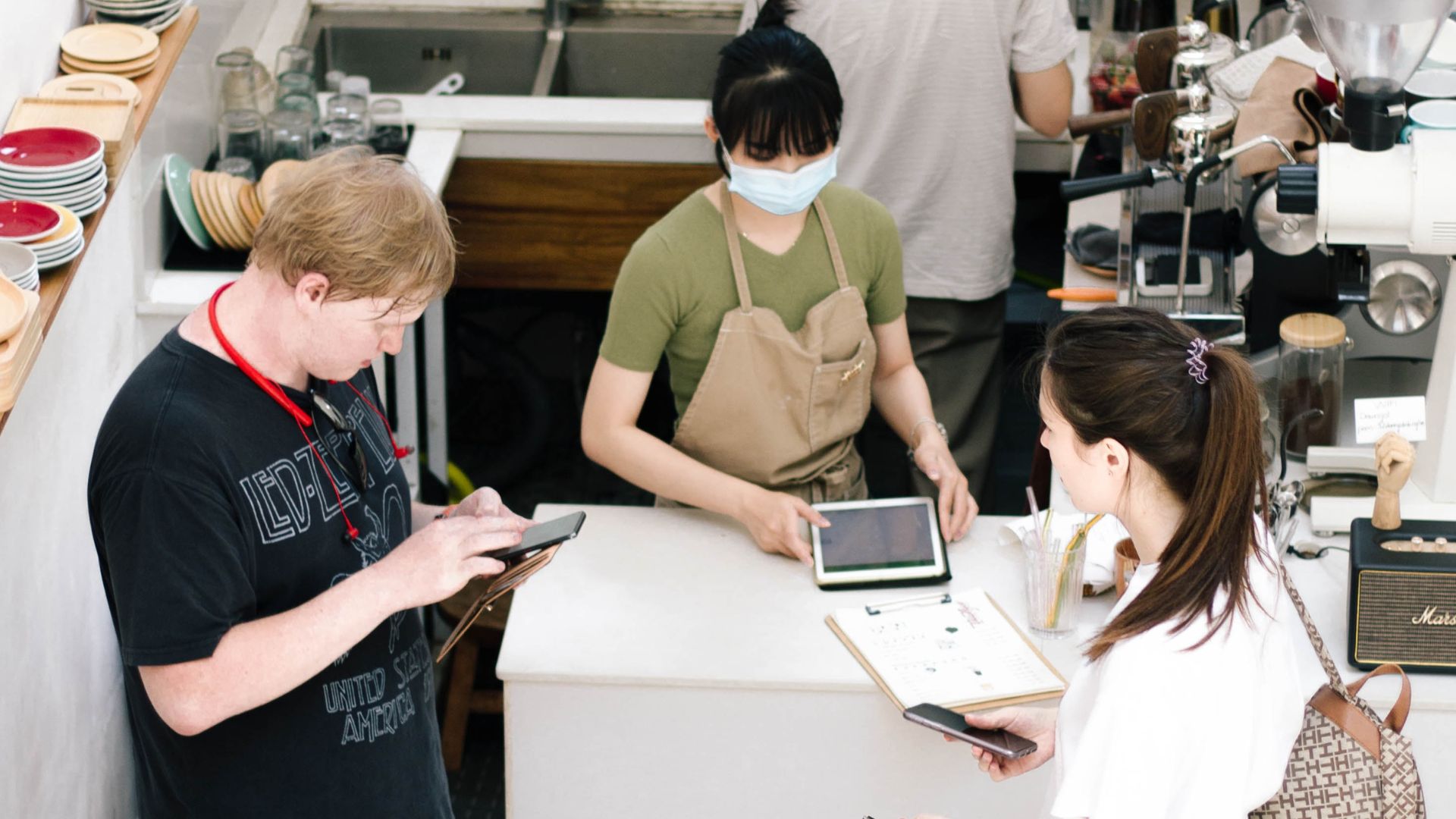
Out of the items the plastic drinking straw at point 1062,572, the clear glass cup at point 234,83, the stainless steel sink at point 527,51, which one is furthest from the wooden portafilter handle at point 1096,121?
the clear glass cup at point 234,83

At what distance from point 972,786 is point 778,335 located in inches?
29.4

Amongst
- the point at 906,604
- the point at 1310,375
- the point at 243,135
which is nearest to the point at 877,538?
the point at 906,604

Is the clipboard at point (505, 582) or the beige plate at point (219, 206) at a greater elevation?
the beige plate at point (219, 206)

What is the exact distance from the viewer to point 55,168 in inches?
81.1

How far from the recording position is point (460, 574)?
1.85m

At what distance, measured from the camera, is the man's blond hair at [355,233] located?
171cm

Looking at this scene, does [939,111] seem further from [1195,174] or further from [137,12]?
[137,12]

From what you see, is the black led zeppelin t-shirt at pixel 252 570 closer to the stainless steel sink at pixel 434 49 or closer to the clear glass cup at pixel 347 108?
the clear glass cup at pixel 347 108

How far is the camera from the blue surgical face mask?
2.40 metres

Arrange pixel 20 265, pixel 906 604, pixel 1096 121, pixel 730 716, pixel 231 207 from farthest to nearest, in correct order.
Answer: pixel 1096 121 → pixel 231 207 → pixel 906 604 → pixel 730 716 → pixel 20 265

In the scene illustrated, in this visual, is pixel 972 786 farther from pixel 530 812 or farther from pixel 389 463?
pixel 389 463

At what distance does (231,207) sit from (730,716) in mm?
1574

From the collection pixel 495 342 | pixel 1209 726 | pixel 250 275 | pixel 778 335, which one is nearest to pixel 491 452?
pixel 495 342

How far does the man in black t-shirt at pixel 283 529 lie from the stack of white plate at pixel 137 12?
3.08ft
